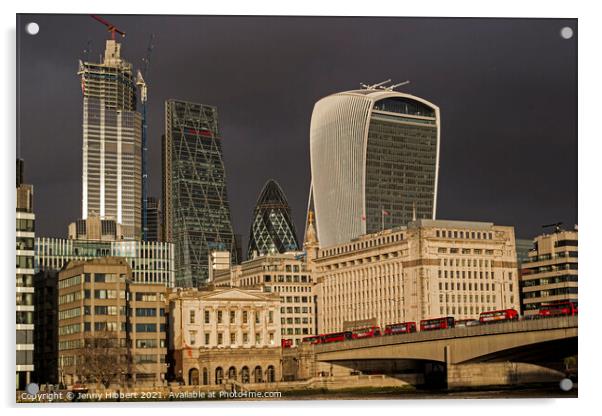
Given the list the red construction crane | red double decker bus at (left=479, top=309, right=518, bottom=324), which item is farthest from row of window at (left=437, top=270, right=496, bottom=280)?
the red construction crane

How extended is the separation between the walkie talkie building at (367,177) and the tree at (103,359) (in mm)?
28855

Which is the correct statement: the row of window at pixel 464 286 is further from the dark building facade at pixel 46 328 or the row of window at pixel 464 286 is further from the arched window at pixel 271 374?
the dark building facade at pixel 46 328

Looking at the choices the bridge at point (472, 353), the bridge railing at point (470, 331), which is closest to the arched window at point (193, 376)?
the bridge at point (472, 353)

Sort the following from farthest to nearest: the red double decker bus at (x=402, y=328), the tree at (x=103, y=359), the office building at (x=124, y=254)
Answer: the red double decker bus at (x=402, y=328)
the office building at (x=124, y=254)
the tree at (x=103, y=359)

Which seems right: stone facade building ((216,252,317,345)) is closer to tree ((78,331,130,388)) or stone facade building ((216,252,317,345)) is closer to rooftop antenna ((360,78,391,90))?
tree ((78,331,130,388))

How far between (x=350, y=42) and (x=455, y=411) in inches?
503

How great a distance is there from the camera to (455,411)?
3672 centimetres

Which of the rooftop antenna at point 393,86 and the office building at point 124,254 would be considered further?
the office building at point 124,254

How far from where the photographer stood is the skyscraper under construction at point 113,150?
409ft

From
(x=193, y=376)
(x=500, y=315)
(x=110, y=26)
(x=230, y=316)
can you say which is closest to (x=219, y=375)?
(x=193, y=376)

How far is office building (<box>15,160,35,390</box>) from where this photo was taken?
38469mm

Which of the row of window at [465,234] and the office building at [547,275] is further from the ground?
the row of window at [465,234]

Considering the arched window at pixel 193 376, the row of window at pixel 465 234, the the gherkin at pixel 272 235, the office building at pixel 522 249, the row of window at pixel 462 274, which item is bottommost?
the arched window at pixel 193 376

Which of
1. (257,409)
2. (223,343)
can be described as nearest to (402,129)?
(223,343)
